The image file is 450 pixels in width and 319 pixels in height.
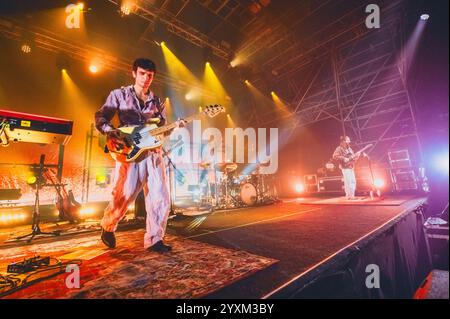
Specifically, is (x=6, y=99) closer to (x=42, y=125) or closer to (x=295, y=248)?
(x=42, y=125)

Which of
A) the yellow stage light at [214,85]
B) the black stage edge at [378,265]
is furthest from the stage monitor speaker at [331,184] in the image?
the yellow stage light at [214,85]

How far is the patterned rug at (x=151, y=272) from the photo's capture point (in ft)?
3.92

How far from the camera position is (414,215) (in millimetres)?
3580

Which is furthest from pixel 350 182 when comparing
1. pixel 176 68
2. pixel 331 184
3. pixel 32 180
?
pixel 32 180

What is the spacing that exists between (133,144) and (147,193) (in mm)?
565

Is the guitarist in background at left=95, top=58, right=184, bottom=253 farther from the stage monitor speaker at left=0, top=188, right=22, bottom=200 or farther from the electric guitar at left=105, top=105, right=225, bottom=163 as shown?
the stage monitor speaker at left=0, top=188, right=22, bottom=200

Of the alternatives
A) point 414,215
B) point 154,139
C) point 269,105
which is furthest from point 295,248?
point 269,105

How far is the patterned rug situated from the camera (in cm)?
119

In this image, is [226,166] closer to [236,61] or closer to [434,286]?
[236,61]

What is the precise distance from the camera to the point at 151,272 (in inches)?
57.9

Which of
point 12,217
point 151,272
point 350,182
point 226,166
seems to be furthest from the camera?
point 226,166

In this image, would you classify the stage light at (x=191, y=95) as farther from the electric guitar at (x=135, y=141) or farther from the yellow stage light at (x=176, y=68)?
the electric guitar at (x=135, y=141)

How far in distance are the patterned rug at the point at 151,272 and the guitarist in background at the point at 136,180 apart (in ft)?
0.68
